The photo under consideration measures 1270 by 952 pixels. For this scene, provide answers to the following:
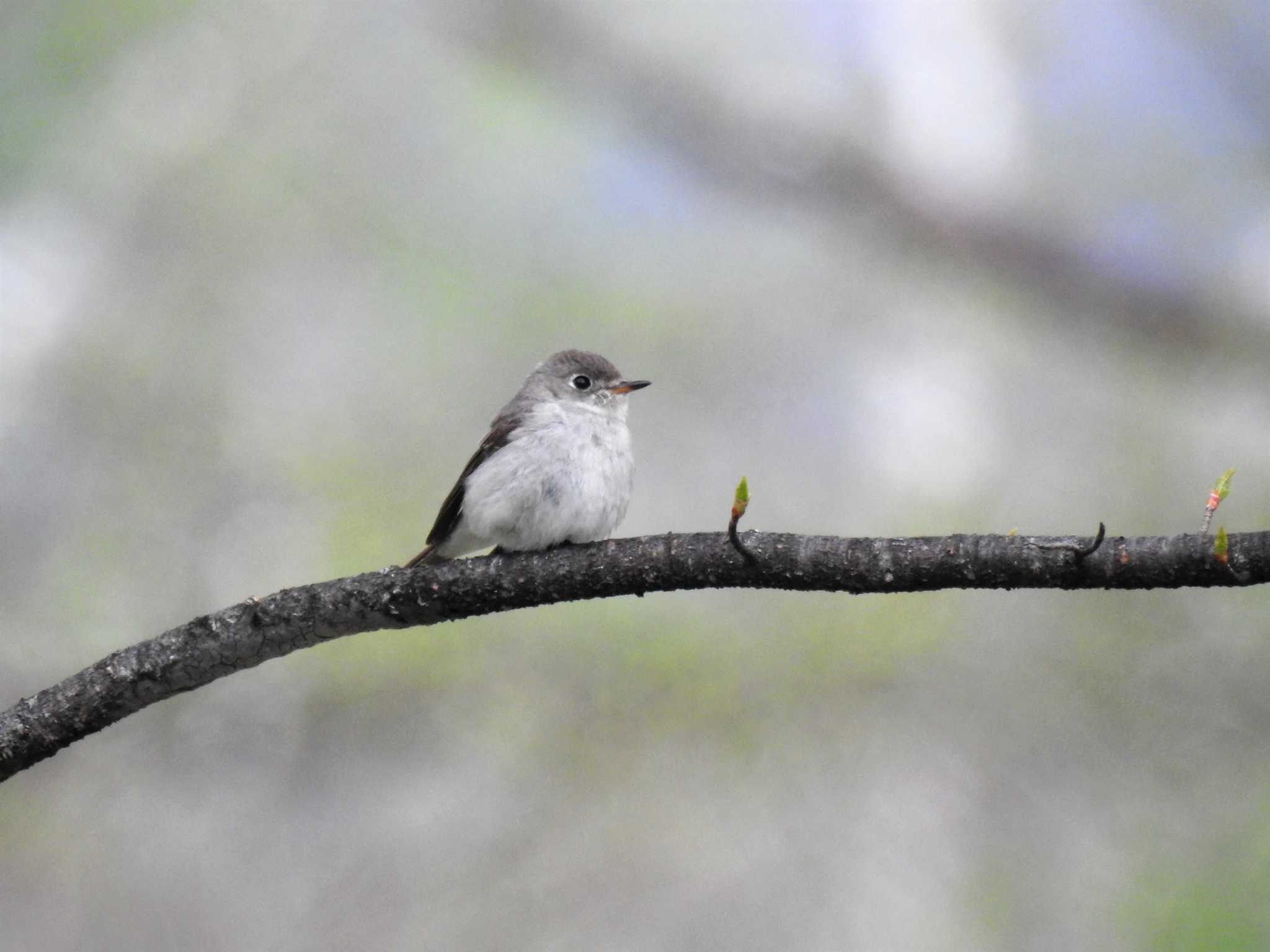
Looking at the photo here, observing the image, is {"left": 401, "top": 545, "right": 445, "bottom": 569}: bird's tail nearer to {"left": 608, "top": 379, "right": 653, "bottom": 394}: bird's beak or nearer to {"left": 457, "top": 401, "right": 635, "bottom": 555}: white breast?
{"left": 457, "top": 401, "right": 635, "bottom": 555}: white breast

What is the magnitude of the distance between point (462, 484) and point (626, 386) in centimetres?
70

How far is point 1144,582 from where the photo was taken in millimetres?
2137

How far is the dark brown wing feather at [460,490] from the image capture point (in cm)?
374

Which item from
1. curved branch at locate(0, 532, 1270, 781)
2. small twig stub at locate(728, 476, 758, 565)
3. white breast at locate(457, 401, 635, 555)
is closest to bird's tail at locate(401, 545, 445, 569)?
white breast at locate(457, 401, 635, 555)

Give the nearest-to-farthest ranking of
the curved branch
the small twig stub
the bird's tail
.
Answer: the curved branch, the small twig stub, the bird's tail

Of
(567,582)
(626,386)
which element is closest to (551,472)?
(626,386)

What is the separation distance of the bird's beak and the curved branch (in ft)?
4.43

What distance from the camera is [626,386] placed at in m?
4.05

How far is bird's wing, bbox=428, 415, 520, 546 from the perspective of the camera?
374 centimetres

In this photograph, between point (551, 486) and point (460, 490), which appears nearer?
point (551, 486)

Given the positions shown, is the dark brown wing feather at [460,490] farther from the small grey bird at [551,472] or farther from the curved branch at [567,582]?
the curved branch at [567,582]

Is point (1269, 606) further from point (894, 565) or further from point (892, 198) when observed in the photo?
point (894, 565)

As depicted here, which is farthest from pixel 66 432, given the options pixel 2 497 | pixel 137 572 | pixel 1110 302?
pixel 1110 302

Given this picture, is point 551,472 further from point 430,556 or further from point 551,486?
point 430,556
